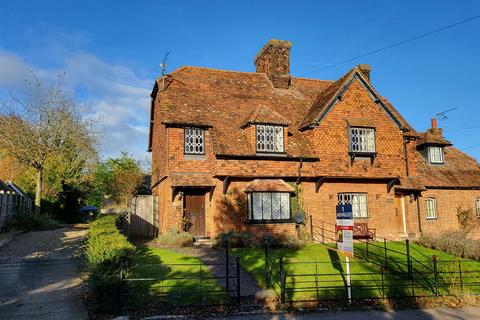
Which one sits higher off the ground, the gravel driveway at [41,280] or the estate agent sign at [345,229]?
the estate agent sign at [345,229]

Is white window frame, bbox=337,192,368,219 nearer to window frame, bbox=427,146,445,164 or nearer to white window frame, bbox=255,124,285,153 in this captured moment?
white window frame, bbox=255,124,285,153

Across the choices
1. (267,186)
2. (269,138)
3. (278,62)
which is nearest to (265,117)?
(269,138)

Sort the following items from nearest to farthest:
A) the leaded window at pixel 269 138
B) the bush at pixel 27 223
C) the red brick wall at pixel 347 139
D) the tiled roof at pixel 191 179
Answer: the tiled roof at pixel 191 179, the leaded window at pixel 269 138, the red brick wall at pixel 347 139, the bush at pixel 27 223

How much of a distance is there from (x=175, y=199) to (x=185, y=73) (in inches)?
330

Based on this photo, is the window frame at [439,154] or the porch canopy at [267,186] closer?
the porch canopy at [267,186]

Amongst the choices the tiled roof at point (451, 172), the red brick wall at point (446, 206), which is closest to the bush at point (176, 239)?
the red brick wall at point (446, 206)

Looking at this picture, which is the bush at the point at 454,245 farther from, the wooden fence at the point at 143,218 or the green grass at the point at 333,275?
the wooden fence at the point at 143,218

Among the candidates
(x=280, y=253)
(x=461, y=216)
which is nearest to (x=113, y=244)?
(x=280, y=253)

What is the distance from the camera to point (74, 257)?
1533 centimetres

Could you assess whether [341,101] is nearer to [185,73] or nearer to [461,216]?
[185,73]

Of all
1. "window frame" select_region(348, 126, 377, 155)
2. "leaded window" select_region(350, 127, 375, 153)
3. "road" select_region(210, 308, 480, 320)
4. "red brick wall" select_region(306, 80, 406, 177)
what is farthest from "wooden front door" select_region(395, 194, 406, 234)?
"road" select_region(210, 308, 480, 320)

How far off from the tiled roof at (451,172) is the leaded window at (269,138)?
11.8 metres

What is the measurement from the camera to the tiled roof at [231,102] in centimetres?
2098

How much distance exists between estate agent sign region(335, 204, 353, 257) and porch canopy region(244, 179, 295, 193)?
7.94 metres
